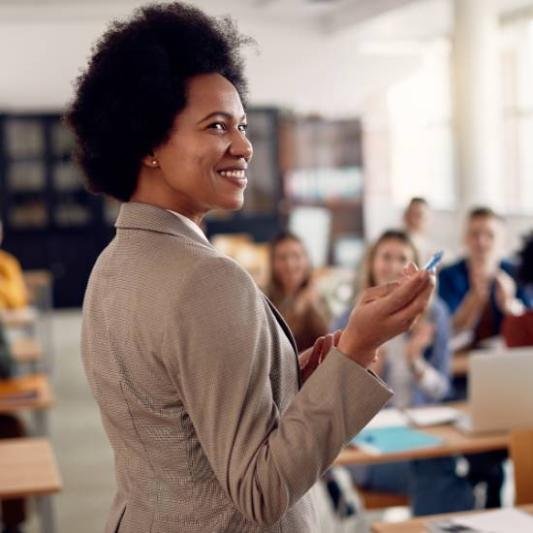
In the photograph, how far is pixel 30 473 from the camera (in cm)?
319

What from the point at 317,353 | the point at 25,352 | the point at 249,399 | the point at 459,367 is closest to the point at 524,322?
the point at 459,367

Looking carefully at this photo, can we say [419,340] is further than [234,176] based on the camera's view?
Yes

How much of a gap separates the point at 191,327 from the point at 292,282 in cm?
383

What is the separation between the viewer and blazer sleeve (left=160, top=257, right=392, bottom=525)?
1.24 m

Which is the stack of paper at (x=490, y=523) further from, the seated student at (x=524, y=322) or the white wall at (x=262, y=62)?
the white wall at (x=262, y=62)

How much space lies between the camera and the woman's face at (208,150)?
52.9 inches

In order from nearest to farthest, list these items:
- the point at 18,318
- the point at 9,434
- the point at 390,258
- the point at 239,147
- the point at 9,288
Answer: the point at 239,147, the point at 390,258, the point at 9,434, the point at 18,318, the point at 9,288

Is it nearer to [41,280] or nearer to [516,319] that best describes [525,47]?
[41,280]

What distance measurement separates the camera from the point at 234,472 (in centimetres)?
125

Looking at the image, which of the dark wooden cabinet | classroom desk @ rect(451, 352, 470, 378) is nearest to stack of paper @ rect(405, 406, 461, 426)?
classroom desk @ rect(451, 352, 470, 378)

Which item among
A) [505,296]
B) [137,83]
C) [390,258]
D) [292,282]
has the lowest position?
[505,296]

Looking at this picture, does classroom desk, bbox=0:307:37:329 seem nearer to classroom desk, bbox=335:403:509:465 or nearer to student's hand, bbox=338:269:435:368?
classroom desk, bbox=335:403:509:465

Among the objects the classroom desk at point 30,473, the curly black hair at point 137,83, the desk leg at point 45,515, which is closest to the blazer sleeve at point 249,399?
the curly black hair at point 137,83

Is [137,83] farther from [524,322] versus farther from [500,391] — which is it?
[524,322]
